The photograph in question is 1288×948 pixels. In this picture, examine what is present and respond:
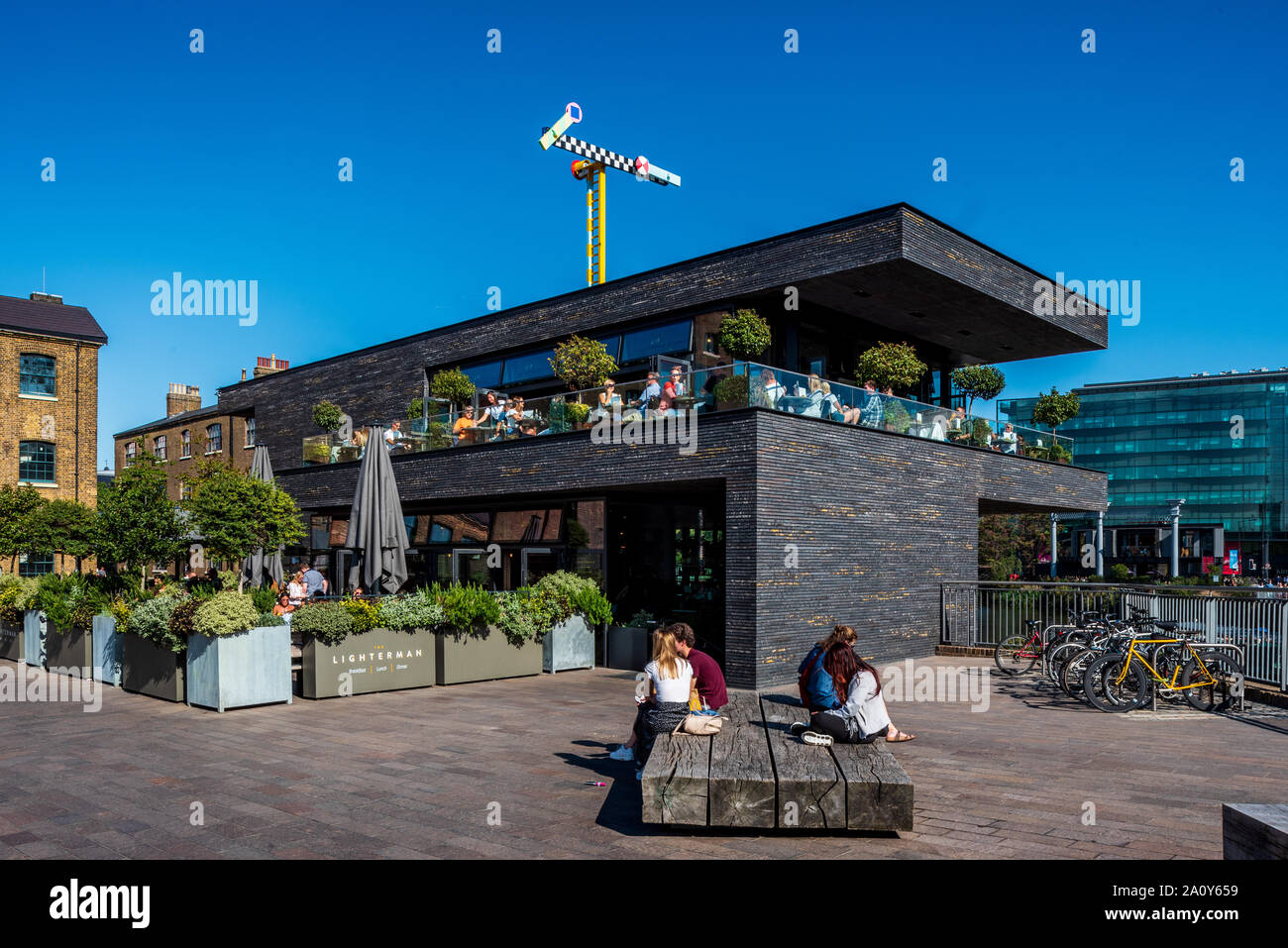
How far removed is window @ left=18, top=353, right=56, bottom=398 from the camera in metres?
36.1

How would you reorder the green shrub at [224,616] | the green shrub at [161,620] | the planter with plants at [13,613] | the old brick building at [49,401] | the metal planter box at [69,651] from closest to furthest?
1. the green shrub at [224,616]
2. the green shrub at [161,620]
3. the metal planter box at [69,651]
4. the planter with plants at [13,613]
5. the old brick building at [49,401]

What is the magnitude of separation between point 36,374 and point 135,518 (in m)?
24.8

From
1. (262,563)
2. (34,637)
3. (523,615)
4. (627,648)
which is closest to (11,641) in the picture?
(34,637)

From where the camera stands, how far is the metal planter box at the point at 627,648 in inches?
671

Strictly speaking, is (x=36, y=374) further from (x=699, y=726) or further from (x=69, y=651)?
(x=699, y=726)

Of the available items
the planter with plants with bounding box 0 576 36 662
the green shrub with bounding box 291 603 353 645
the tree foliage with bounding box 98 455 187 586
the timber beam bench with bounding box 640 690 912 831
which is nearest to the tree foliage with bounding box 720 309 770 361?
the green shrub with bounding box 291 603 353 645

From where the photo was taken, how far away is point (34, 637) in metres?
17.5

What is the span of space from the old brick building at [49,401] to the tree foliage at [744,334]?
28.2 m

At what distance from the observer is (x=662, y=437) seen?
1641cm

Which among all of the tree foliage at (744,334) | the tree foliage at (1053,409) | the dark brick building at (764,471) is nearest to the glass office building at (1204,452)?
the tree foliage at (1053,409)

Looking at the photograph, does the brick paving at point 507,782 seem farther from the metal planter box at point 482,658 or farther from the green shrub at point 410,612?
the metal planter box at point 482,658
